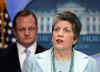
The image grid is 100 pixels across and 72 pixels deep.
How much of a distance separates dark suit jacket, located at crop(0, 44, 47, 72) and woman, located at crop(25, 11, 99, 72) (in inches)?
4.9

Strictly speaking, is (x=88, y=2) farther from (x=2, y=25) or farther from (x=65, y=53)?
(x=2, y=25)

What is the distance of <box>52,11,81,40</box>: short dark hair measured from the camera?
71.6 inches

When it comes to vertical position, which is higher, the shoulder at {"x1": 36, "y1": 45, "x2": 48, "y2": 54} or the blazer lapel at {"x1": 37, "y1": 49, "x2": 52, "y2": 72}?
the shoulder at {"x1": 36, "y1": 45, "x2": 48, "y2": 54}

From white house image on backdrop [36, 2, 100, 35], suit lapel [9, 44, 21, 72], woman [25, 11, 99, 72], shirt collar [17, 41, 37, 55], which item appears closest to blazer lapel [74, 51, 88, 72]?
woman [25, 11, 99, 72]

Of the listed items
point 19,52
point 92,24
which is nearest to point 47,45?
point 19,52

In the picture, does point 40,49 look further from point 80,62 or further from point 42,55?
point 80,62

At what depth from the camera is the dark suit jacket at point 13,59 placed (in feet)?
6.32

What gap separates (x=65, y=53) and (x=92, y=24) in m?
0.43

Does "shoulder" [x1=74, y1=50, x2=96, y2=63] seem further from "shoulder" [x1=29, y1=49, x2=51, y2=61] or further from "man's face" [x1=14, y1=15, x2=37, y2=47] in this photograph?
"man's face" [x1=14, y1=15, x2=37, y2=47]

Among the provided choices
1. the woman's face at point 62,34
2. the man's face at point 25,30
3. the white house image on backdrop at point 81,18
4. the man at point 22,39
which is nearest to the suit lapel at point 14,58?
the man at point 22,39


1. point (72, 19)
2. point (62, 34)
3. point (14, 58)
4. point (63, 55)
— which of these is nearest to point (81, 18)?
point (72, 19)

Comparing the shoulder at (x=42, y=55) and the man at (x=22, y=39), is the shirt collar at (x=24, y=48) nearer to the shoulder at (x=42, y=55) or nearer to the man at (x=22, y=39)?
the man at (x=22, y=39)

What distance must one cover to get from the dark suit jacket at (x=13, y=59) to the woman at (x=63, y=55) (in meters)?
0.12

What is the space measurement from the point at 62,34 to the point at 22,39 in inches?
17.0
